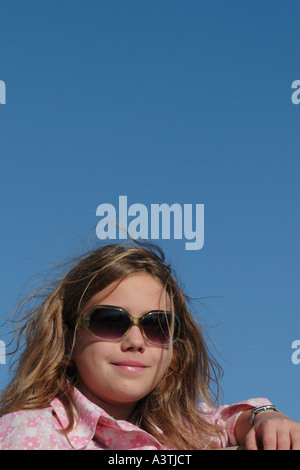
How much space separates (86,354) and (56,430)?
0.48 metres

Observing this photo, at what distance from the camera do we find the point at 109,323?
129 inches

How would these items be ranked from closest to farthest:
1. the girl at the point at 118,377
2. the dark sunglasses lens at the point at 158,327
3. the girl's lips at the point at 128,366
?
the girl at the point at 118,377
the girl's lips at the point at 128,366
the dark sunglasses lens at the point at 158,327

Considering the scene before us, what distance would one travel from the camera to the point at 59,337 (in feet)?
11.6

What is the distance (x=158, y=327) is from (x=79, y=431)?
72cm

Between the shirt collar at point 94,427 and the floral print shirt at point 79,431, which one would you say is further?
the shirt collar at point 94,427

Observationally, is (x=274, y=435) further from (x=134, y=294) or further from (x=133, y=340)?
(x=134, y=294)

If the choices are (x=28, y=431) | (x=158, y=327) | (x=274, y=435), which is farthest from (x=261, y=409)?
(x=28, y=431)

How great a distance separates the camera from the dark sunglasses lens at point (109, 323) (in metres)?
3.26

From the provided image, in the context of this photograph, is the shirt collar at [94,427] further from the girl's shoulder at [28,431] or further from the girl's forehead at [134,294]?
the girl's forehead at [134,294]

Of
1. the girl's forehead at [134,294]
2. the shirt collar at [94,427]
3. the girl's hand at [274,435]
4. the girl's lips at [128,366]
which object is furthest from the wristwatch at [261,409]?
the girl's forehead at [134,294]

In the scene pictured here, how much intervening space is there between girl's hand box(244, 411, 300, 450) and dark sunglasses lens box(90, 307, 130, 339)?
0.87 metres

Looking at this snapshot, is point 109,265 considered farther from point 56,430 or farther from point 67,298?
point 56,430
